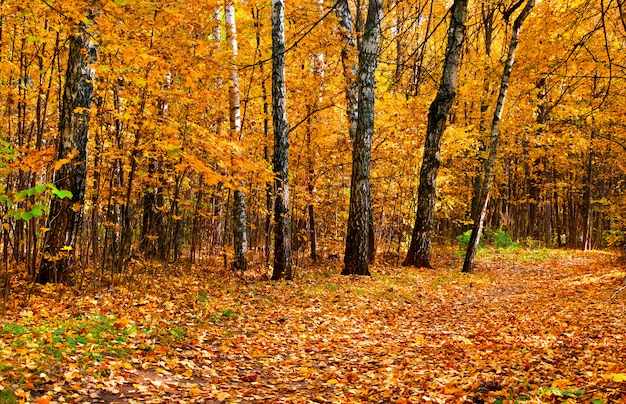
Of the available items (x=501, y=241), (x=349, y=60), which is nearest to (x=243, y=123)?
(x=349, y=60)

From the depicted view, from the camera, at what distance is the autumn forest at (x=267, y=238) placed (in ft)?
14.9

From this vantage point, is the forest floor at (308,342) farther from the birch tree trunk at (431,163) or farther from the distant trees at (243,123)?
the birch tree trunk at (431,163)

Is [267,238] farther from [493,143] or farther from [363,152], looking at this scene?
[493,143]

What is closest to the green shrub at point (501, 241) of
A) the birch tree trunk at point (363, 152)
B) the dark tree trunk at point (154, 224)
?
the birch tree trunk at point (363, 152)

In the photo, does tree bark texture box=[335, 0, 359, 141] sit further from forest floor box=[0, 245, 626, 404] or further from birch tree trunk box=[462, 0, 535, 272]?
forest floor box=[0, 245, 626, 404]

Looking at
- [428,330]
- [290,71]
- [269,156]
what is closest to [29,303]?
[428,330]

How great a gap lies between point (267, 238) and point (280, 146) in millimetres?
2939

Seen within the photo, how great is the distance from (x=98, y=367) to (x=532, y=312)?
6596 millimetres

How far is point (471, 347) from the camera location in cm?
588

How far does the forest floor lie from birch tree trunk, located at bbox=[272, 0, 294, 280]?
0.58 meters

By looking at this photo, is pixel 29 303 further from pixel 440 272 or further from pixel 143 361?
pixel 440 272

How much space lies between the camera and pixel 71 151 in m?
7.51

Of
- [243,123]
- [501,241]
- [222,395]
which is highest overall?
[243,123]

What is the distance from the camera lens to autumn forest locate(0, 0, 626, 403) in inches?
179
